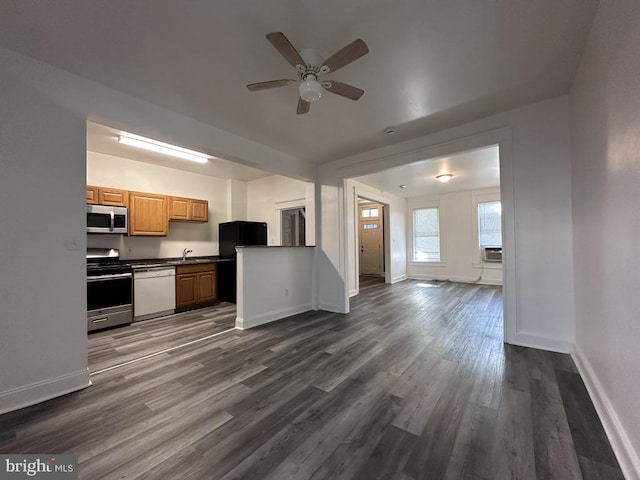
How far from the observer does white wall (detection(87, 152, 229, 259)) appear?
440cm

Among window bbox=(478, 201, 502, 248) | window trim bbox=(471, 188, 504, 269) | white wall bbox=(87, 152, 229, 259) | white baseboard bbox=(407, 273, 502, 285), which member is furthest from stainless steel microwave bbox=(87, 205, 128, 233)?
window bbox=(478, 201, 502, 248)

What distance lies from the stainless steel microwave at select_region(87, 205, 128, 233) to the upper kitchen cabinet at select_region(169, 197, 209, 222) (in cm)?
80

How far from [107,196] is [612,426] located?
239 inches

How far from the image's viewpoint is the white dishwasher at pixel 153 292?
4004 mm

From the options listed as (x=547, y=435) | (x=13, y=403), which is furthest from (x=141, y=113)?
(x=547, y=435)

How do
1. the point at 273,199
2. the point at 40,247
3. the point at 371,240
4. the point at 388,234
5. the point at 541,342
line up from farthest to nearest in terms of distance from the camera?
A: the point at 371,240
the point at 388,234
the point at 273,199
the point at 541,342
the point at 40,247

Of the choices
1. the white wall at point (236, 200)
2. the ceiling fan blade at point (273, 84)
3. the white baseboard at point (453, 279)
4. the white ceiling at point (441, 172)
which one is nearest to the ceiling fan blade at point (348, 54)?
the ceiling fan blade at point (273, 84)

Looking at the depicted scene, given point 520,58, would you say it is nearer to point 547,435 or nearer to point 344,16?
point 344,16

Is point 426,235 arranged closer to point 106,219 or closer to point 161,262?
point 161,262

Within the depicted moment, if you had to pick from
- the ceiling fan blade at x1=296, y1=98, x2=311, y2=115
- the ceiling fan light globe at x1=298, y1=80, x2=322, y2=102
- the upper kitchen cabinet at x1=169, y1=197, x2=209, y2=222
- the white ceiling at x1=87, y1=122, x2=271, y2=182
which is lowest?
the upper kitchen cabinet at x1=169, y1=197, x2=209, y2=222

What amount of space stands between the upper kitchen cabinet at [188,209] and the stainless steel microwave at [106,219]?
2.63ft

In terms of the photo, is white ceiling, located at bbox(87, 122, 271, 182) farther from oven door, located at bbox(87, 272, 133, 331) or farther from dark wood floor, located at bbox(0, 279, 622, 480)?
dark wood floor, located at bbox(0, 279, 622, 480)

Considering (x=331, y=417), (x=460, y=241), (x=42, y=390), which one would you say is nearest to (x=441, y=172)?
(x=460, y=241)

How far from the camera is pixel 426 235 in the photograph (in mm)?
8297
